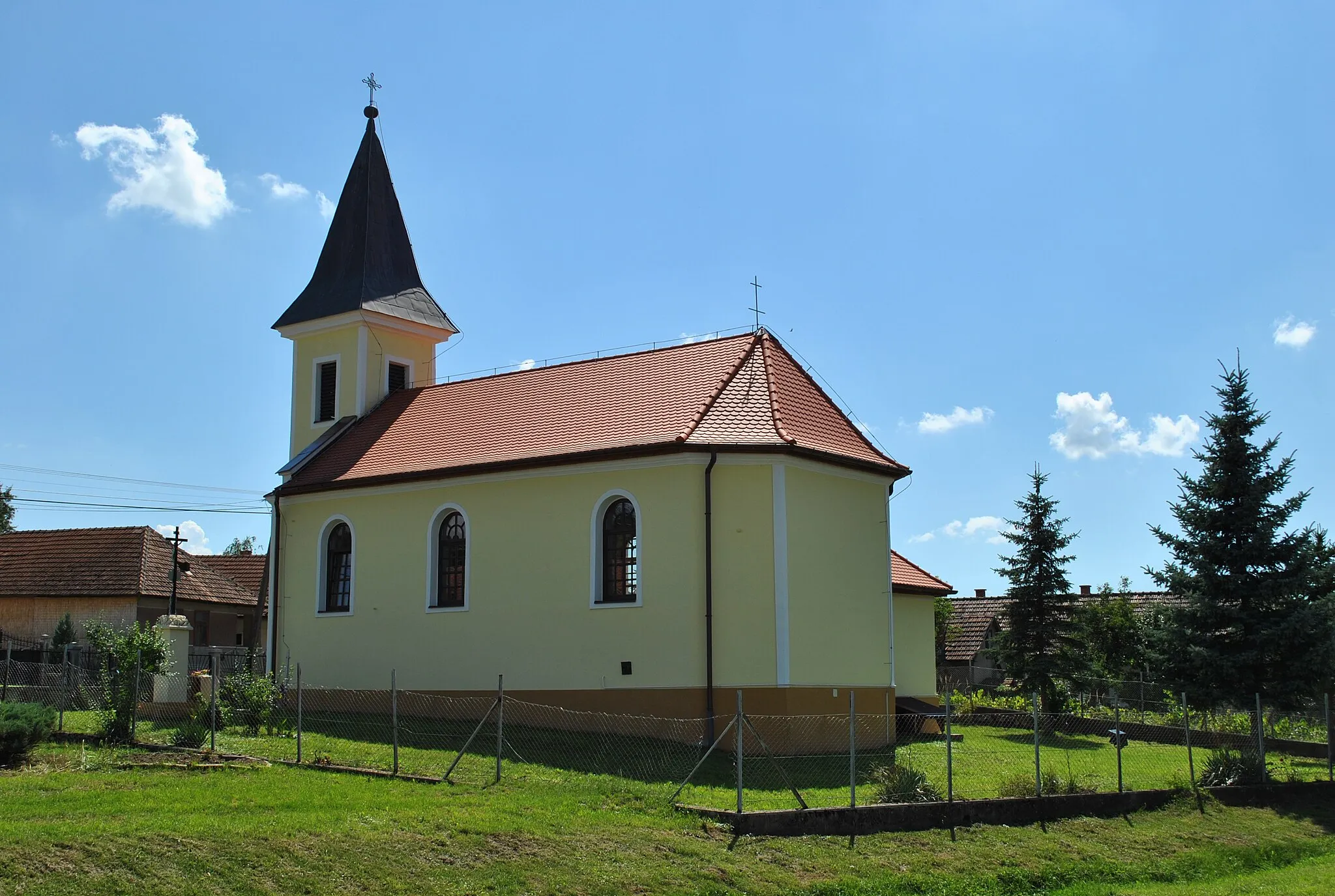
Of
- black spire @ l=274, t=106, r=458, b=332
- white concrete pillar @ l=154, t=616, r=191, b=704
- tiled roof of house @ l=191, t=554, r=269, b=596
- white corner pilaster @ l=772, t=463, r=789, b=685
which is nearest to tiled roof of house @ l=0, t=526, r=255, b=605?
tiled roof of house @ l=191, t=554, r=269, b=596

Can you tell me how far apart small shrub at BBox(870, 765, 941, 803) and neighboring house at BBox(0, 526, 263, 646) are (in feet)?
98.0

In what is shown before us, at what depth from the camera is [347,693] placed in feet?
84.4

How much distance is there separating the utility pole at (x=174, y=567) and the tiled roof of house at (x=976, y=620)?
26.6 metres

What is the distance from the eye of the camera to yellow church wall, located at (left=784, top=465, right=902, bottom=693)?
2200 cm

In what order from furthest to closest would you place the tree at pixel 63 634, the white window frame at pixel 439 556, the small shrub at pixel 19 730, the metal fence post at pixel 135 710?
the tree at pixel 63 634 < the white window frame at pixel 439 556 < the metal fence post at pixel 135 710 < the small shrub at pixel 19 730

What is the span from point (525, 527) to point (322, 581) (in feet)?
20.2

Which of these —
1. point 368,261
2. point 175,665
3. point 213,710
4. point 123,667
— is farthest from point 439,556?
point 368,261

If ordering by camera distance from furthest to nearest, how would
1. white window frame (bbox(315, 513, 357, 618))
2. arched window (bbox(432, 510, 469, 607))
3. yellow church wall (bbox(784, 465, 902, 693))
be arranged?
white window frame (bbox(315, 513, 357, 618)), arched window (bbox(432, 510, 469, 607)), yellow church wall (bbox(784, 465, 902, 693))

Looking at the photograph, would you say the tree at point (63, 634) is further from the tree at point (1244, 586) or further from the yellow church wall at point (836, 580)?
the tree at point (1244, 586)

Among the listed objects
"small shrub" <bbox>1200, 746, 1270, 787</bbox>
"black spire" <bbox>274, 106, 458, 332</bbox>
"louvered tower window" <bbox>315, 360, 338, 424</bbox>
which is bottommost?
"small shrub" <bbox>1200, 746, 1270, 787</bbox>

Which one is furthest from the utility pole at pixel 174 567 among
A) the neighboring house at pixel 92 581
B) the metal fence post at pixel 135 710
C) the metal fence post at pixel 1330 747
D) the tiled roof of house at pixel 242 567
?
the metal fence post at pixel 1330 747

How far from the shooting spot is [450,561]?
2542 cm

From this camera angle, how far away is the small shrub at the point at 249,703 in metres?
21.3

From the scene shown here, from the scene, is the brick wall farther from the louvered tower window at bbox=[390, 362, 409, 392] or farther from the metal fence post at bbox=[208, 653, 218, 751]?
the metal fence post at bbox=[208, 653, 218, 751]
